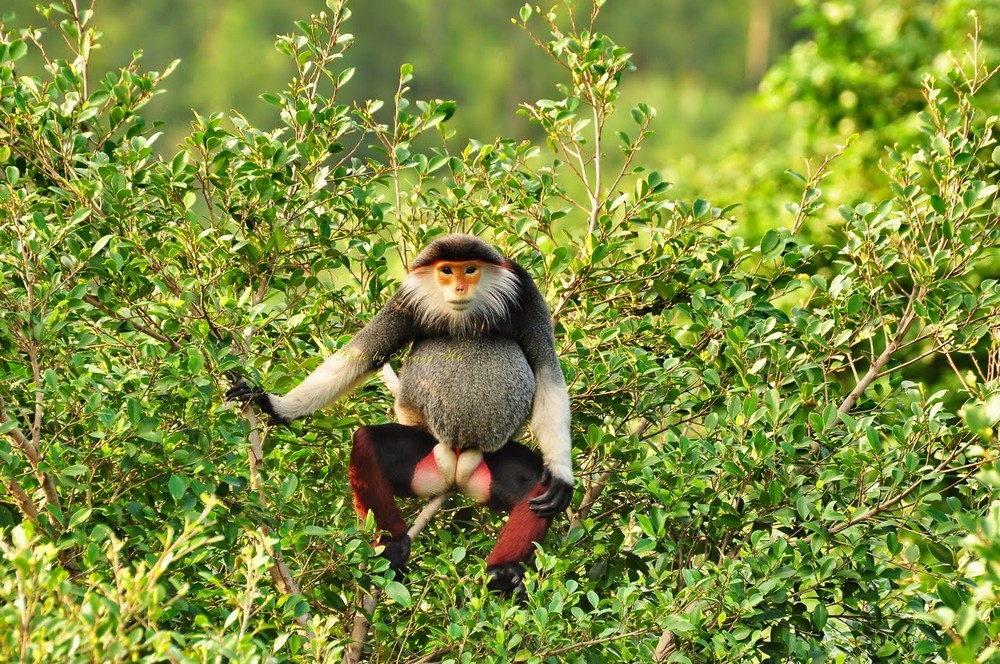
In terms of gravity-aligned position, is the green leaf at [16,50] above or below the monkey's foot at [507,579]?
above

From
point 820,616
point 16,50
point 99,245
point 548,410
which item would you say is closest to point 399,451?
point 548,410

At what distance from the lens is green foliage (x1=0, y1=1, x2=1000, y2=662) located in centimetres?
260

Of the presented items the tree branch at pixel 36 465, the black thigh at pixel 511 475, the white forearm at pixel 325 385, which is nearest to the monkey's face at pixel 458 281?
the white forearm at pixel 325 385

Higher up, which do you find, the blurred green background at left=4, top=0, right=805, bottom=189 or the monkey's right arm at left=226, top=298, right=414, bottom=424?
the blurred green background at left=4, top=0, right=805, bottom=189

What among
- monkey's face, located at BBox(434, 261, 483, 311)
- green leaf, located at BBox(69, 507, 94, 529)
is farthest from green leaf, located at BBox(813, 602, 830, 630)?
green leaf, located at BBox(69, 507, 94, 529)

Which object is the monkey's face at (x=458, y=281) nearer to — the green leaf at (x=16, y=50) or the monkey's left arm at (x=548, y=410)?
the monkey's left arm at (x=548, y=410)

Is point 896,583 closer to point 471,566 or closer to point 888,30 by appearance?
point 471,566

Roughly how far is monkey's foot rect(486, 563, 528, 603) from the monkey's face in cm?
71

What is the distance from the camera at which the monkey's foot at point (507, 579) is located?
302 cm

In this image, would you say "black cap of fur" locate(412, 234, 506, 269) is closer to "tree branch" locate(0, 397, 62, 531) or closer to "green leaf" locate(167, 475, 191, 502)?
"green leaf" locate(167, 475, 191, 502)

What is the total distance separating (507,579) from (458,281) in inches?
31.7

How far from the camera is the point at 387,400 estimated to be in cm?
364

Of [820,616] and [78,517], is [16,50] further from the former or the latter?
[820,616]

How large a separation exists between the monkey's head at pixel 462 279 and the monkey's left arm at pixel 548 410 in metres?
0.09
